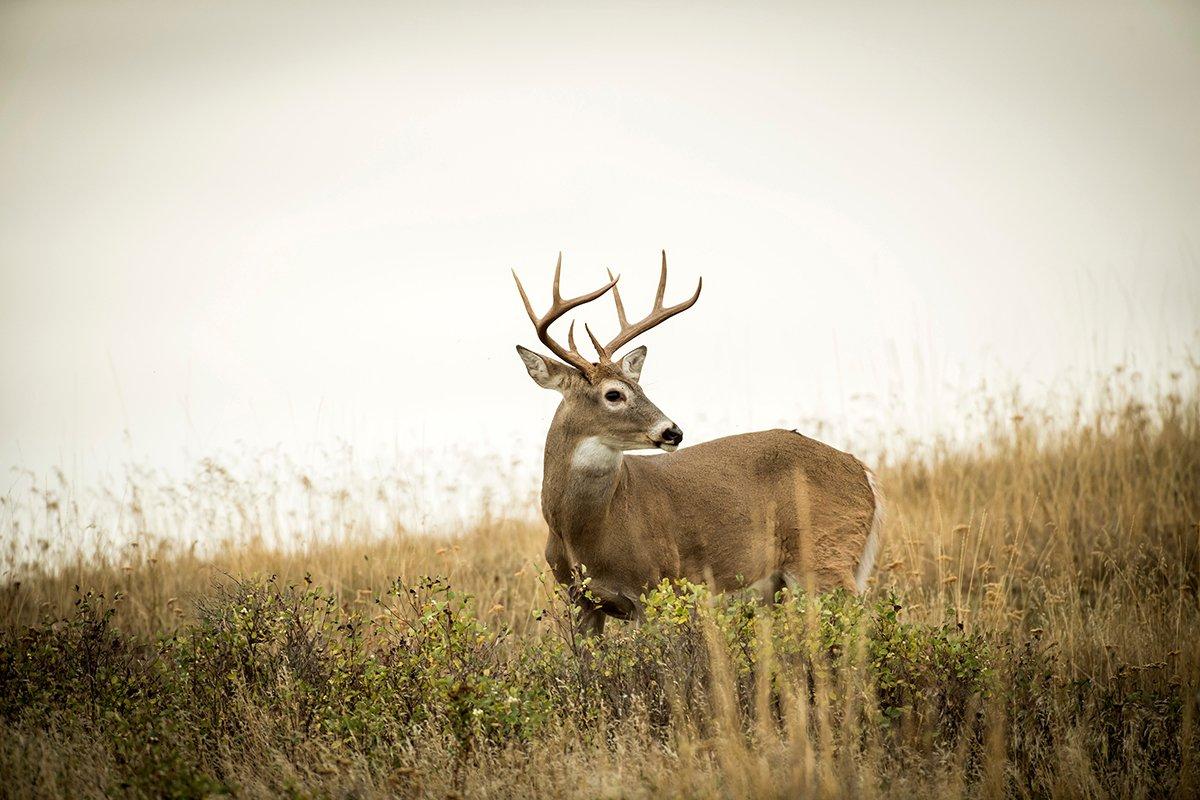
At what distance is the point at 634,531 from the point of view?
21.7 feet

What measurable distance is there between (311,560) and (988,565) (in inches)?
195

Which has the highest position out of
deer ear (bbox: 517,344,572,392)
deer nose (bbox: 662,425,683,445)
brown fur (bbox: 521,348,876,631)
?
deer ear (bbox: 517,344,572,392)

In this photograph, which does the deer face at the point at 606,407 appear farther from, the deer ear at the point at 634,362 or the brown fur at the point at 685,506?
the deer ear at the point at 634,362

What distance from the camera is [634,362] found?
753cm

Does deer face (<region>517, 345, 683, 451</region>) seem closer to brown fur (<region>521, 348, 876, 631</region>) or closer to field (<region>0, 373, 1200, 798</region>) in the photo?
brown fur (<region>521, 348, 876, 631</region>)

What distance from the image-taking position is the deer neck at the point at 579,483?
6.50m

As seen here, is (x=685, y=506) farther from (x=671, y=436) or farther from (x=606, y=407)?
(x=606, y=407)

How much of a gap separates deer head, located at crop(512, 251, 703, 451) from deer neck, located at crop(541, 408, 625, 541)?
0.06 metres

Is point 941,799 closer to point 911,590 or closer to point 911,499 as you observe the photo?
point 911,590

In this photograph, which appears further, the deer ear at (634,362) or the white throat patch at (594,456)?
the deer ear at (634,362)

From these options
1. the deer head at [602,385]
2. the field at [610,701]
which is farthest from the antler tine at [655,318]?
the field at [610,701]

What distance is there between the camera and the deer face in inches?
260

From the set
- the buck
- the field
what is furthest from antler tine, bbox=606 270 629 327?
the field

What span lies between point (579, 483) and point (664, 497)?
0.69 metres
